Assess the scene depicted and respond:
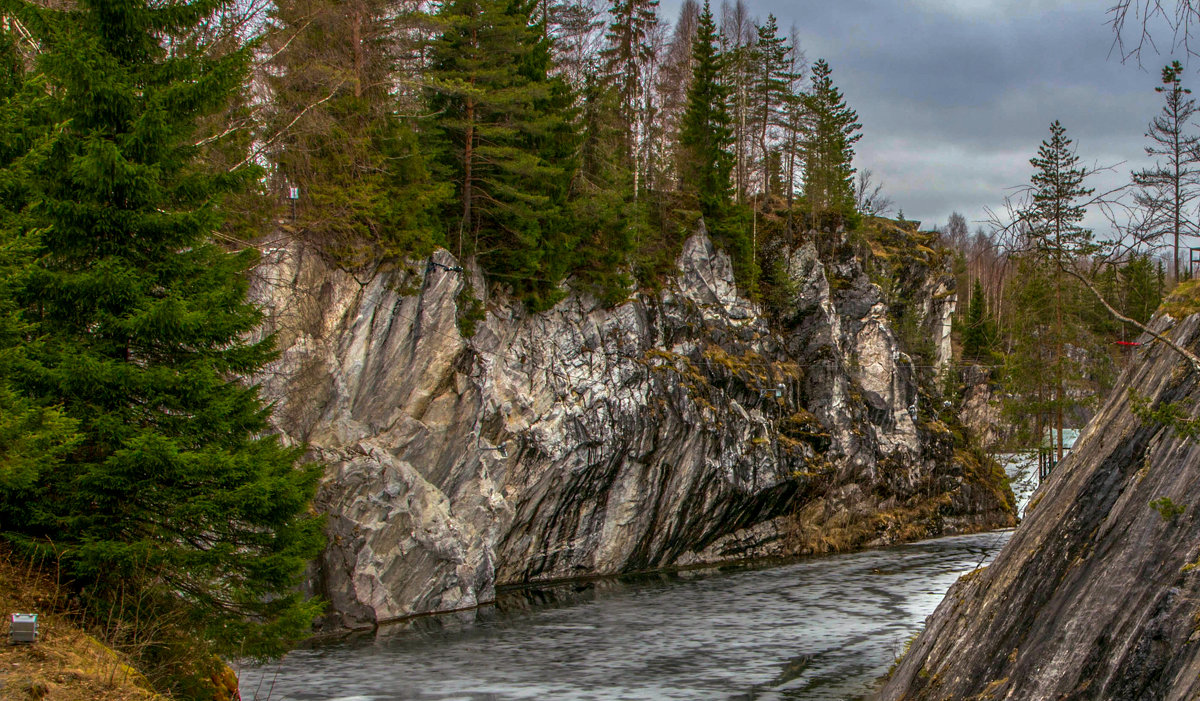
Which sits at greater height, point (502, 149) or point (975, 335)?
point (502, 149)

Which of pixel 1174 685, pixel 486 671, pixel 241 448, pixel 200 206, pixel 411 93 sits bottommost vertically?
pixel 486 671

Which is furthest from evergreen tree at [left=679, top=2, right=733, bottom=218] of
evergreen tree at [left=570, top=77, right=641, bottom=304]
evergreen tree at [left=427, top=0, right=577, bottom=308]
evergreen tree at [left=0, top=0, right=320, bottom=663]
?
evergreen tree at [left=0, top=0, right=320, bottom=663]

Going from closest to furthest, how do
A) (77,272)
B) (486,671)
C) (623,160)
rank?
(77,272), (486,671), (623,160)

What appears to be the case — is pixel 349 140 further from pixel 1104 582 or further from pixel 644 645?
pixel 1104 582

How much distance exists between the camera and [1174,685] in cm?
512

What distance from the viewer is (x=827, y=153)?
44406 millimetres

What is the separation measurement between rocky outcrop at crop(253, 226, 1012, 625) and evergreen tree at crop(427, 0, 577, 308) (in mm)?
1644

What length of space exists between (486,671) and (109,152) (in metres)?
11.2

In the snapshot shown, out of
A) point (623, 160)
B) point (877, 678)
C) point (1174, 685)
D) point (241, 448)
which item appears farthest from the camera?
point (623, 160)

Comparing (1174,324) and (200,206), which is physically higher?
(200,206)

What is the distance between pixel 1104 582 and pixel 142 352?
32.4 ft

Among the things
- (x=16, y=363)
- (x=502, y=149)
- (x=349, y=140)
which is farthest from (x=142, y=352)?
(x=502, y=149)

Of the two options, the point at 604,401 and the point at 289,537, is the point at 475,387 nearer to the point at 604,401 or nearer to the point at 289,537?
the point at 604,401

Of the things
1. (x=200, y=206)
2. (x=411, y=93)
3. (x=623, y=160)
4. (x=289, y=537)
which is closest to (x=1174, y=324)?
(x=289, y=537)
